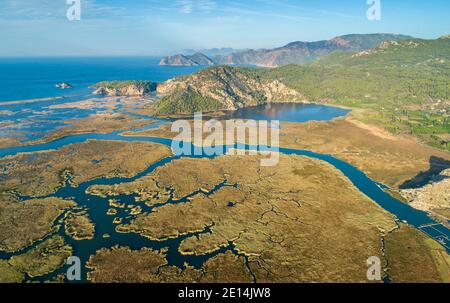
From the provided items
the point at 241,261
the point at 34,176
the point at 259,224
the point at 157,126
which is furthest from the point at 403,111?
the point at 34,176

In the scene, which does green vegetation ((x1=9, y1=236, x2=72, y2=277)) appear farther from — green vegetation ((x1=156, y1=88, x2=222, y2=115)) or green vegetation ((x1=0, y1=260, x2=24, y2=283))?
green vegetation ((x1=156, y1=88, x2=222, y2=115))

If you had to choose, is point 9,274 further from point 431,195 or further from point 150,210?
point 431,195

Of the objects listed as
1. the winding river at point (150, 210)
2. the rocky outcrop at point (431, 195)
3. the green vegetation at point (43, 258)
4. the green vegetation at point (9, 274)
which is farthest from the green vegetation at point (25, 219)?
the rocky outcrop at point (431, 195)

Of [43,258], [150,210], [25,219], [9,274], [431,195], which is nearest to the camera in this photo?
[9,274]

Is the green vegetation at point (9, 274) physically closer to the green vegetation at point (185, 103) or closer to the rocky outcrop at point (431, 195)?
the rocky outcrop at point (431, 195)

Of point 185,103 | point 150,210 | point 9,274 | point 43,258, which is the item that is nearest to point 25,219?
point 43,258
